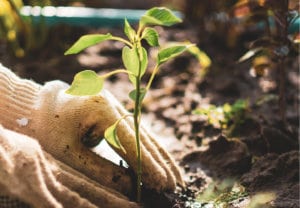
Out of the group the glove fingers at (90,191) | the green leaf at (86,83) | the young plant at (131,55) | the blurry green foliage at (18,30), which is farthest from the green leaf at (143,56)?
the blurry green foliage at (18,30)

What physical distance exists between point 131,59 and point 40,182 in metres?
0.37

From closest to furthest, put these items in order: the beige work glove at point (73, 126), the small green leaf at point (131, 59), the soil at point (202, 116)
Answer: the small green leaf at point (131, 59), the beige work glove at point (73, 126), the soil at point (202, 116)

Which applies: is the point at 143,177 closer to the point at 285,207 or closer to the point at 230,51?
the point at 285,207

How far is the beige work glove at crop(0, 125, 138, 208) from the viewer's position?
118 cm

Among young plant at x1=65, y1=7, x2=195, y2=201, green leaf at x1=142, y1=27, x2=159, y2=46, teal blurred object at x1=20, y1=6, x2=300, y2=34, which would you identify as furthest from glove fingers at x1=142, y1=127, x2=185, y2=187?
teal blurred object at x1=20, y1=6, x2=300, y2=34

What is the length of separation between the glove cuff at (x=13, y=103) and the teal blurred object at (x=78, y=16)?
1.42 meters

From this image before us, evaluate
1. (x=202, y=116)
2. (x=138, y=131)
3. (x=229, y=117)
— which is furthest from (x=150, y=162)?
(x=202, y=116)

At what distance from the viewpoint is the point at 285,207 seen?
4.73ft

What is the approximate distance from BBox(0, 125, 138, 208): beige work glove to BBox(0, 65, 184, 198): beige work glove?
0.07 metres

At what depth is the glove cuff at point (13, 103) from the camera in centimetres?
146

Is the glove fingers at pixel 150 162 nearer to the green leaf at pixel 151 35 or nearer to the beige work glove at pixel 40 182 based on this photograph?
the beige work glove at pixel 40 182

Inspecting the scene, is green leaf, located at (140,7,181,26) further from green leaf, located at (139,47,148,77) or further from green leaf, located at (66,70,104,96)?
green leaf, located at (66,70,104,96)

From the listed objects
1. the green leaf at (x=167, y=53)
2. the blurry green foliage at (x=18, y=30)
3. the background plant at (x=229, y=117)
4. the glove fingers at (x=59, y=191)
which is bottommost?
the glove fingers at (x=59, y=191)

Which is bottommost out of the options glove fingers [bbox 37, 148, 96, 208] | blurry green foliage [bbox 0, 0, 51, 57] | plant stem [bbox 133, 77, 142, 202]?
glove fingers [bbox 37, 148, 96, 208]
